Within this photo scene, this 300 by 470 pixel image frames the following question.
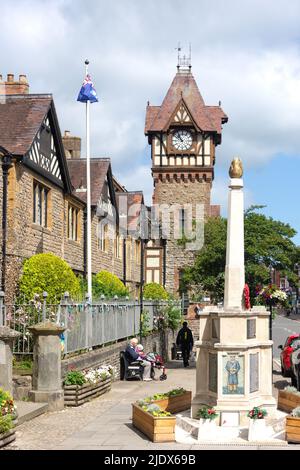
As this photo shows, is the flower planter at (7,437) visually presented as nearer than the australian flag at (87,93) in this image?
Yes

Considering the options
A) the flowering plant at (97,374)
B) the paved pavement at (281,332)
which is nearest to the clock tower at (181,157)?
the paved pavement at (281,332)

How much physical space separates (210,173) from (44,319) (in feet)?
135

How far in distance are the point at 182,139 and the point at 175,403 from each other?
42364 mm

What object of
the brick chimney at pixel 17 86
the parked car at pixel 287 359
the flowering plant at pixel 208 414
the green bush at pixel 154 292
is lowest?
the parked car at pixel 287 359

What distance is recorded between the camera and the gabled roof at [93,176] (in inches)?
1345

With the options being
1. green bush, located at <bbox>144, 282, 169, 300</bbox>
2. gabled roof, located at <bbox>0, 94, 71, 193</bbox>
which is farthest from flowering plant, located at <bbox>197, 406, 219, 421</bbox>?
green bush, located at <bbox>144, 282, 169, 300</bbox>

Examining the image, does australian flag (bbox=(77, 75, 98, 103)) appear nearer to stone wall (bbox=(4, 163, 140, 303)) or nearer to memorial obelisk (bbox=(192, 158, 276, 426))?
stone wall (bbox=(4, 163, 140, 303))

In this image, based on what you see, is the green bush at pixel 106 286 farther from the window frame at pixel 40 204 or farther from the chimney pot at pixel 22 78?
the chimney pot at pixel 22 78

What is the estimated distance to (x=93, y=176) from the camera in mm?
35969

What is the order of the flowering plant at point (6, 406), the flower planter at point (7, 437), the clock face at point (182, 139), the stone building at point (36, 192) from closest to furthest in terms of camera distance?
the flower planter at point (7, 437) → the flowering plant at point (6, 406) → the stone building at point (36, 192) → the clock face at point (182, 139)

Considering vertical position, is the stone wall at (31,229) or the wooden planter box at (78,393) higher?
the stone wall at (31,229)

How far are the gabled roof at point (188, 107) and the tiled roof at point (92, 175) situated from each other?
19.1m

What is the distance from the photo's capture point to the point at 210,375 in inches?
516
